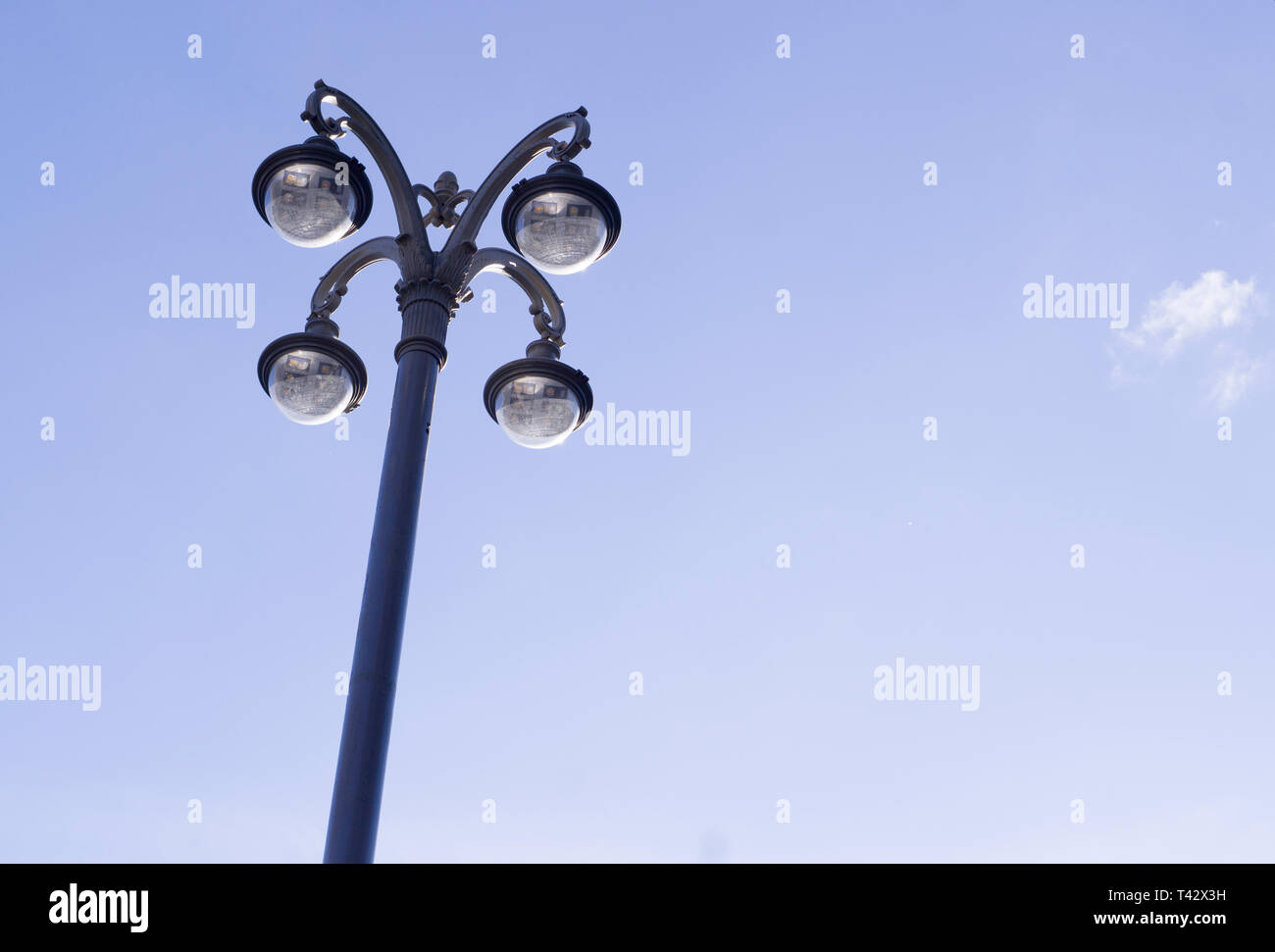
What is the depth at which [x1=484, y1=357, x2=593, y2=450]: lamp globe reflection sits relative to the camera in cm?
671

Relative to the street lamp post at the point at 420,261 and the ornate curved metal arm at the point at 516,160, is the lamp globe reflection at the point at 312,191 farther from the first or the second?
the ornate curved metal arm at the point at 516,160

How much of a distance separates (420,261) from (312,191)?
64 cm

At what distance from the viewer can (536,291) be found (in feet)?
23.2

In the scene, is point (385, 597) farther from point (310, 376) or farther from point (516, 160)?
point (516, 160)

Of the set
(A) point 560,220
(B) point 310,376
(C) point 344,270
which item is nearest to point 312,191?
(C) point 344,270

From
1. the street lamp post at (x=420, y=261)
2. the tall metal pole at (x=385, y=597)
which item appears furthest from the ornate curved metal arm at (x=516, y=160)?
the tall metal pole at (x=385, y=597)

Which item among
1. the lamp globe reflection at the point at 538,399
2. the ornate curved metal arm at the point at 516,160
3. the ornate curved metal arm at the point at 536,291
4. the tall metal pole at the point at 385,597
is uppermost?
the ornate curved metal arm at the point at 516,160

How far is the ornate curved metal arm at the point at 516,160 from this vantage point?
680 centimetres

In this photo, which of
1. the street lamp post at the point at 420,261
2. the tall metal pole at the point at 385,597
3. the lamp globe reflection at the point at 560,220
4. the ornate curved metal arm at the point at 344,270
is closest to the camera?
the tall metal pole at the point at 385,597
